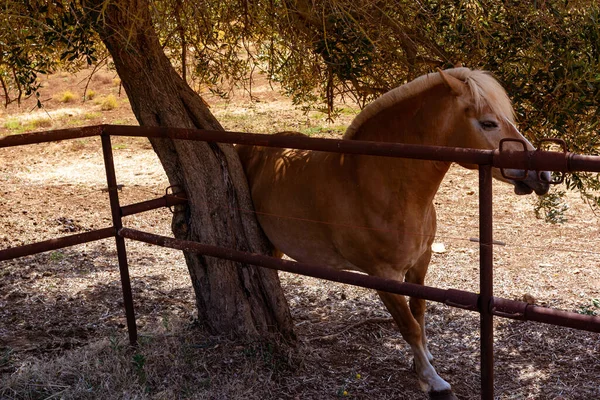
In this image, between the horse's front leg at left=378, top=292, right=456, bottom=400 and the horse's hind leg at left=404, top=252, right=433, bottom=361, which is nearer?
the horse's front leg at left=378, top=292, right=456, bottom=400

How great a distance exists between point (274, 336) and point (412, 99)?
5.50ft

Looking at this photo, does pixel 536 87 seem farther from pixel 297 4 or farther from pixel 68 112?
pixel 68 112

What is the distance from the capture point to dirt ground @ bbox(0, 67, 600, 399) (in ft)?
12.3

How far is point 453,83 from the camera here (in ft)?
11.0

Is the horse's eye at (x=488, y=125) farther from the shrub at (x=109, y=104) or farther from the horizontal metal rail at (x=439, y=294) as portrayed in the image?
the shrub at (x=109, y=104)

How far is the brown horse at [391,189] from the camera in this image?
336cm

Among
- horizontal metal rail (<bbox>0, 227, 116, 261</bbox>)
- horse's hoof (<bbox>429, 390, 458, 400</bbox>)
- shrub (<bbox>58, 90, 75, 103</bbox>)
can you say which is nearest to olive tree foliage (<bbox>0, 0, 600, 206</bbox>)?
horizontal metal rail (<bbox>0, 227, 116, 261</bbox>)

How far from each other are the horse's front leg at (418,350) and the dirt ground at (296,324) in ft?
0.50

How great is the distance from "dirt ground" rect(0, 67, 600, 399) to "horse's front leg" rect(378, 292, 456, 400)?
6.0 inches

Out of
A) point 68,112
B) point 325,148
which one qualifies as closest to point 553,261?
point 325,148

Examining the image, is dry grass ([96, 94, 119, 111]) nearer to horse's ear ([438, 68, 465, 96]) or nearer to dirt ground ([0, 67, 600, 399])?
dirt ground ([0, 67, 600, 399])

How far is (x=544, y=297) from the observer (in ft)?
17.3

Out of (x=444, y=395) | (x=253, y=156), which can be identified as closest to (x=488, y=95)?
(x=444, y=395)

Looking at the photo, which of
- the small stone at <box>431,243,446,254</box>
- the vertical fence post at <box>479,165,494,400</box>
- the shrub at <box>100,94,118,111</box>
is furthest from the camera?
the shrub at <box>100,94,118,111</box>
